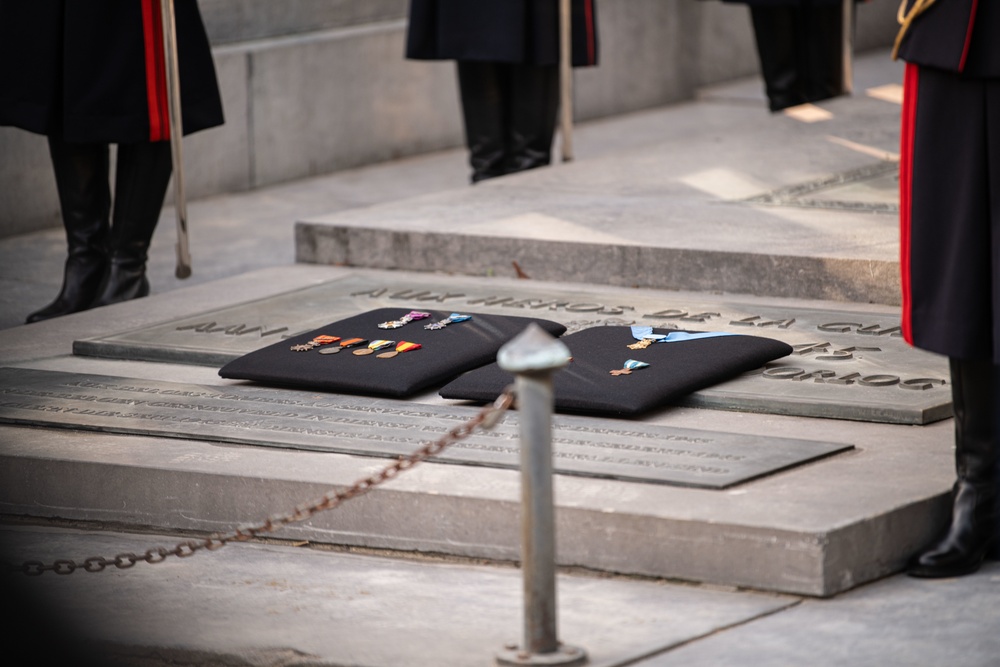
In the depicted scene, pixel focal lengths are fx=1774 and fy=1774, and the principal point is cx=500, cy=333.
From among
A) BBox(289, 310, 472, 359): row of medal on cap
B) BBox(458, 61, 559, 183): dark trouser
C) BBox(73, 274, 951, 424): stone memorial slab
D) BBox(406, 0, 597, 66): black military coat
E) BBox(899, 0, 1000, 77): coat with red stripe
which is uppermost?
BBox(899, 0, 1000, 77): coat with red stripe

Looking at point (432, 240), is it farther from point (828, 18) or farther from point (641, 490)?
point (828, 18)

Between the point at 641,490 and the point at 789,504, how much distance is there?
1.01ft

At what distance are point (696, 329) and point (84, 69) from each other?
225cm

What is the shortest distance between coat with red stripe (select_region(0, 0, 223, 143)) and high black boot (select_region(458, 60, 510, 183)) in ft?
5.58

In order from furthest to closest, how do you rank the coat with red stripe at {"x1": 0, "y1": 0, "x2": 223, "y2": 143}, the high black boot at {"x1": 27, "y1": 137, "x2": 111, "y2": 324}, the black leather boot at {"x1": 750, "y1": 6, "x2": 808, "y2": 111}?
the black leather boot at {"x1": 750, "y1": 6, "x2": 808, "y2": 111} < the high black boot at {"x1": 27, "y1": 137, "x2": 111, "y2": 324} < the coat with red stripe at {"x1": 0, "y1": 0, "x2": 223, "y2": 143}

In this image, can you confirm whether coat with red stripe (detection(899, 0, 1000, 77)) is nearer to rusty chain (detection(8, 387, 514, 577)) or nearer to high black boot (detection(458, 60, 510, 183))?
rusty chain (detection(8, 387, 514, 577))

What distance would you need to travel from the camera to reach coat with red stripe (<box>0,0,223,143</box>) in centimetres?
577

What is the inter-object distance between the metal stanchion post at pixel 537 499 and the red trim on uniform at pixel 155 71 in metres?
3.22

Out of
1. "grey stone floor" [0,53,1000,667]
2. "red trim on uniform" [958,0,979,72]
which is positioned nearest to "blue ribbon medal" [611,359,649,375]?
"grey stone floor" [0,53,1000,667]

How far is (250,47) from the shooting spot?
8.68 metres

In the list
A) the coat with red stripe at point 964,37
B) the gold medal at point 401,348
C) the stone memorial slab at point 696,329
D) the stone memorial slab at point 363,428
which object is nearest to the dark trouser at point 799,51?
the stone memorial slab at point 696,329

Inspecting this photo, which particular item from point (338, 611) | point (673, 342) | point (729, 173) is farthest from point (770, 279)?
point (338, 611)

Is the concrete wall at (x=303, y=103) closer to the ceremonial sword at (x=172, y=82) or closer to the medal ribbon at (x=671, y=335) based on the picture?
the ceremonial sword at (x=172, y=82)

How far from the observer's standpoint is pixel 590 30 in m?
7.61
